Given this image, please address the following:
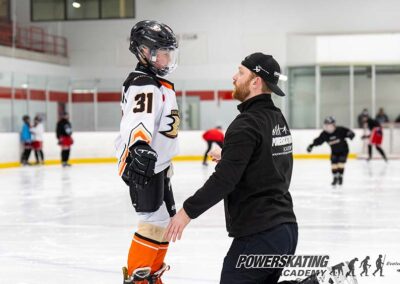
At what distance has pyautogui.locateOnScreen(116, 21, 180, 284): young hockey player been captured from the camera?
9.92ft

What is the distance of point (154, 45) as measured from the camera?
3.08 m

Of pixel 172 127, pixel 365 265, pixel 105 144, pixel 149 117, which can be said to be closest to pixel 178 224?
pixel 149 117

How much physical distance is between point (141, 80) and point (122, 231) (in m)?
2.90

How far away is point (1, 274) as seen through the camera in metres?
4.05

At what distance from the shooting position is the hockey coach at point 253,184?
2271mm

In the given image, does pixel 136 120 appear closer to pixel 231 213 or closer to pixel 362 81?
pixel 231 213

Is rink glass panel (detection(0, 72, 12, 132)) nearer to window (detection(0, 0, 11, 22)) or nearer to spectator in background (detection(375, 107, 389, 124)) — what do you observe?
window (detection(0, 0, 11, 22))

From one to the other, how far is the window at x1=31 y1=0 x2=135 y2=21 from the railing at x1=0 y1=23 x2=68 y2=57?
0.63 m

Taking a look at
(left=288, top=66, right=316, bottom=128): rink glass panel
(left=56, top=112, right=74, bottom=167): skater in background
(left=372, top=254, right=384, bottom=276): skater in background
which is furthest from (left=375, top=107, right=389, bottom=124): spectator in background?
(left=372, top=254, right=384, bottom=276): skater in background

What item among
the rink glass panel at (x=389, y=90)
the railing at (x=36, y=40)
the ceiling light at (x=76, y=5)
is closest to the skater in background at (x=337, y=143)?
the rink glass panel at (x=389, y=90)

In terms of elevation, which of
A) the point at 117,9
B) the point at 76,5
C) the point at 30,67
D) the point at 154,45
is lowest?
the point at 154,45

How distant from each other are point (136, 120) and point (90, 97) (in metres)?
16.2

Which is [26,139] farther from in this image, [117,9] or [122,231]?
[122,231]

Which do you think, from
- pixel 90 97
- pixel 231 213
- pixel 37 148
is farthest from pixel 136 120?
pixel 90 97
